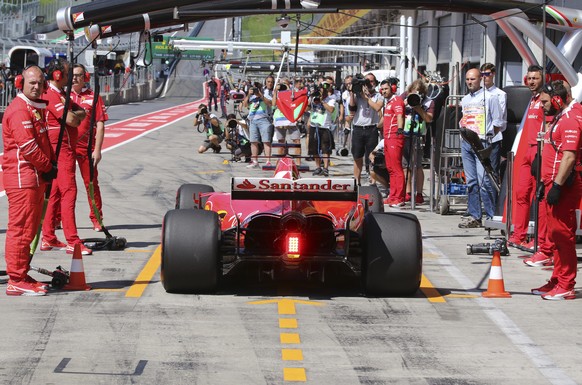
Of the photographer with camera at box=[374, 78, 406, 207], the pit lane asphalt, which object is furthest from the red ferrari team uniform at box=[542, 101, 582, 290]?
the photographer with camera at box=[374, 78, 406, 207]

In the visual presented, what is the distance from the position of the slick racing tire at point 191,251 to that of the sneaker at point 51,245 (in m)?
3.03

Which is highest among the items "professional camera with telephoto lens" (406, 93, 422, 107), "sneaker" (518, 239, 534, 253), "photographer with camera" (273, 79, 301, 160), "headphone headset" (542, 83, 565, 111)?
"headphone headset" (542, 83, 565, 111)

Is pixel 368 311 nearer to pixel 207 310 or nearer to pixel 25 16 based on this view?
pixel 207 310

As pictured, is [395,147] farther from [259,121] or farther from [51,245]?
[259,121]

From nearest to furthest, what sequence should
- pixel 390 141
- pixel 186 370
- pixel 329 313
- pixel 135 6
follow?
1. pixel 186 370
2. pixel 329 313
3. pixel 135 6
4. pixel 390 141

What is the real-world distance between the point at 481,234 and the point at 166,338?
7187 millimetres

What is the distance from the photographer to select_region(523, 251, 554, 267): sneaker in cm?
1168

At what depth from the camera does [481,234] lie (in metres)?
14.2

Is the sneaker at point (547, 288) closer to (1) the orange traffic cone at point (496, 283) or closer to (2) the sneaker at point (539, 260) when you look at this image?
(1) the orange traffic cone at point (496, 283)

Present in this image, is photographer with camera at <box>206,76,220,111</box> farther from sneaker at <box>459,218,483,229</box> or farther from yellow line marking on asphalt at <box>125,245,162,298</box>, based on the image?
yellow line marking on asphalt at <box>125,245,162,298</box>

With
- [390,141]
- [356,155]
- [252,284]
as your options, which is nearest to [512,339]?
[252,284]

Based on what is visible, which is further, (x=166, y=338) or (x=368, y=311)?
(x=368, y=311)

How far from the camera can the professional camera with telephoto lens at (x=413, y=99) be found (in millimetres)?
16250

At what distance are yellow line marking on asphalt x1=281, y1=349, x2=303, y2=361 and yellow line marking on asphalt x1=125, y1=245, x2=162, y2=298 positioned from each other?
2327mm
